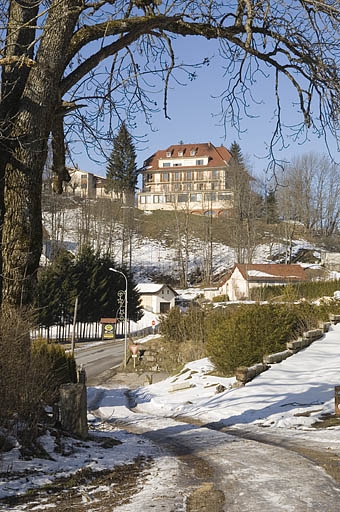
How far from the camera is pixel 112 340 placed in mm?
55250

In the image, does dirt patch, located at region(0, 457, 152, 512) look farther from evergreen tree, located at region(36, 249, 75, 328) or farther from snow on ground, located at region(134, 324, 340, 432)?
evergreen tree, located at region(36, 249, 75, 328)

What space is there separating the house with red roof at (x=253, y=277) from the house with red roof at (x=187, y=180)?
2568 centimetres

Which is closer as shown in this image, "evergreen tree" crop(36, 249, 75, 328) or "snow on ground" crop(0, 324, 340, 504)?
"snow on ground" crop(0, 324, 340, 504)

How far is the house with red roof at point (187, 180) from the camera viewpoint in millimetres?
90438

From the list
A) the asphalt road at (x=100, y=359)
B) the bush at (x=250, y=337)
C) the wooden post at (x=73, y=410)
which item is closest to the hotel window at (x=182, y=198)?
the asphalt road at (x=100, y=359)

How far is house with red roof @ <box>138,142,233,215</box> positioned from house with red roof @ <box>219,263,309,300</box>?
25679mm

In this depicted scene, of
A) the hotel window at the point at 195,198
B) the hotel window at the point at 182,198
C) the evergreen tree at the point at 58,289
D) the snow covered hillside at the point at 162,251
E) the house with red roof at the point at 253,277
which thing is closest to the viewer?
the evergreen tree at the point at 58,289

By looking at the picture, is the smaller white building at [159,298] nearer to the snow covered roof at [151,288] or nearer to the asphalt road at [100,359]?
the snow covered roof at [151,288]

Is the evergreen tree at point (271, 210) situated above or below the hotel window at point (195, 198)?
below

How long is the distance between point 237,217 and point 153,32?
65653mm

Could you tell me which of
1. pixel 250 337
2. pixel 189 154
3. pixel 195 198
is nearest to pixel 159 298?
pixel 195 198

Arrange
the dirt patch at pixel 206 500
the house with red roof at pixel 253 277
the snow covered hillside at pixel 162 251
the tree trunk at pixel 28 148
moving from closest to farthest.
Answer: the dirt patch at pixel 206 500, the tree trunk at pixel 28 148, the house with red roof at pixel 253 277, the snow covered hillside at pixel 162 251

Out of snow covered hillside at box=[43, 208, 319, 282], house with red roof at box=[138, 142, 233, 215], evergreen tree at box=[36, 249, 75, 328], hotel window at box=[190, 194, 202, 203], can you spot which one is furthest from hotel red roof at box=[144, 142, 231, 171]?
evergreen tree at box=[36, 249, 75, 328]

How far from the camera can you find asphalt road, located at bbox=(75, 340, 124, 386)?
38.0m
